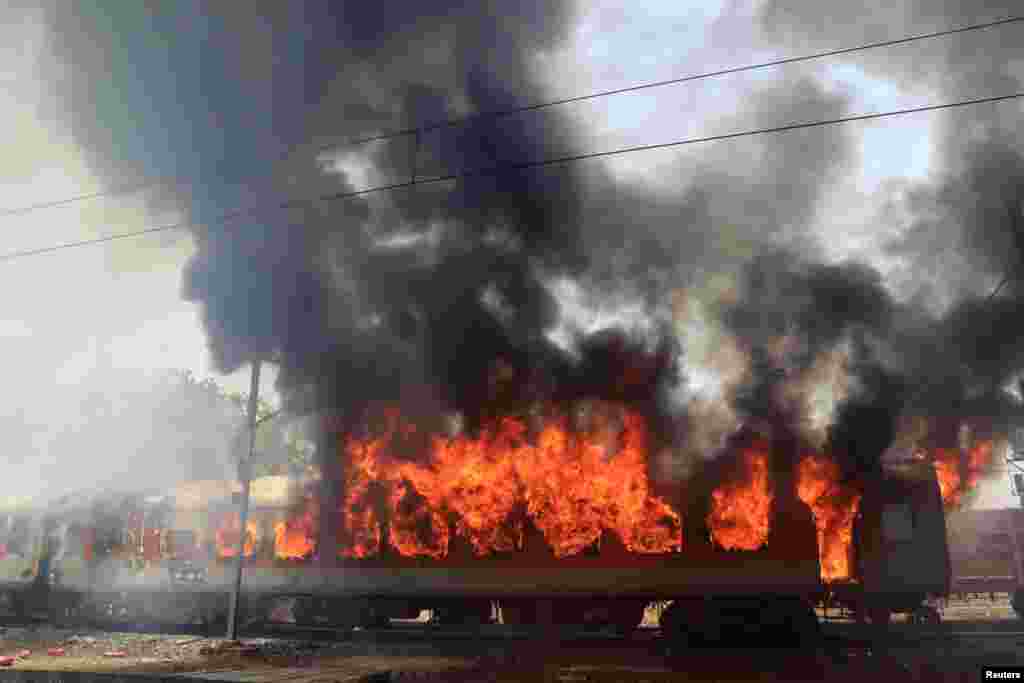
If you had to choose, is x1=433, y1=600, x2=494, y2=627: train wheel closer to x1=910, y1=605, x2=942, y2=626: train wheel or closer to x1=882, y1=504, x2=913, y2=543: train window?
x1=882, y1=504, x2=913, y2=543: train window

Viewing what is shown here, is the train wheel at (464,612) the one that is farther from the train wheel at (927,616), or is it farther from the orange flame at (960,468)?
the orange flame at (960,468)

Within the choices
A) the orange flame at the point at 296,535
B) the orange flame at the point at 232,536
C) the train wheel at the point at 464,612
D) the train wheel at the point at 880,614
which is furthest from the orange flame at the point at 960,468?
the orange flame at the point at 232,536

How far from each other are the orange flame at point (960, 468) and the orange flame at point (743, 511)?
7.29 meters

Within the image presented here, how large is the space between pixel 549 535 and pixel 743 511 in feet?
15.4

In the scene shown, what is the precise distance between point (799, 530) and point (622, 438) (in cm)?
481

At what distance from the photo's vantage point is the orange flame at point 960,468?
64.5 ft

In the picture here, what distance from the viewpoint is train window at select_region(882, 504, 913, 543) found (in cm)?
1552

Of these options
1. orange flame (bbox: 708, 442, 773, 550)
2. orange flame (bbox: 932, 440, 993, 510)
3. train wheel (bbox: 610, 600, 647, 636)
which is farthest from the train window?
train wheel (bbox: 610, 600, 647, 636)

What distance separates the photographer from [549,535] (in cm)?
1609

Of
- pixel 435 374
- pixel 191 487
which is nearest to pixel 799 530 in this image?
pixel 435 374

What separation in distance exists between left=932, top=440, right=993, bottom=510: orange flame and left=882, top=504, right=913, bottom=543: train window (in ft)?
15.3

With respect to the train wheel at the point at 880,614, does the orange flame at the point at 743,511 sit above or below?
above

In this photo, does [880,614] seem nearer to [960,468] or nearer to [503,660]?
[960,468]

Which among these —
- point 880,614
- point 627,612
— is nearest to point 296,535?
point 627,612
